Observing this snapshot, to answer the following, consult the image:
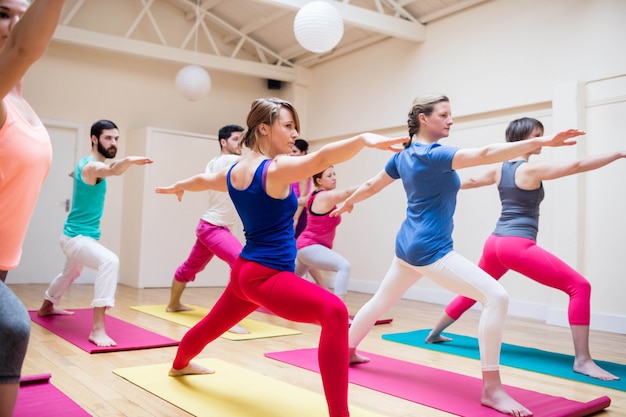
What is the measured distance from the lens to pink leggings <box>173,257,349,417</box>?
5.86 ft

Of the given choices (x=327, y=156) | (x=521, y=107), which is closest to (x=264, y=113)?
(x=327, y=156)

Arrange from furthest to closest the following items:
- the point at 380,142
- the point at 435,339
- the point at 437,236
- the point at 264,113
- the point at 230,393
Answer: the point at 435,339 < the point at 437,236 < the point at 230,393 < the point at 264,113 < the point at 380,142

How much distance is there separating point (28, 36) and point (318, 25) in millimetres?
3848

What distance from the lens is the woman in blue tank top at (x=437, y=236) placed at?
2.27 meters

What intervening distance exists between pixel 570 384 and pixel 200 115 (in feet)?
20.2

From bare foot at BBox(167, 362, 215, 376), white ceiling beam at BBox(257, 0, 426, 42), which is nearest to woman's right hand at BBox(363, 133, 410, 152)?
bare foot at BBox(167, 362, 215, 376)

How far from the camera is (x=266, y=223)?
2.03m

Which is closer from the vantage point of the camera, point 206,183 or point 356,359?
point 206,183

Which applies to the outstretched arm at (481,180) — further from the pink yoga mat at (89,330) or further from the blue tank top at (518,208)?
the pink yoga mat at (89,330)

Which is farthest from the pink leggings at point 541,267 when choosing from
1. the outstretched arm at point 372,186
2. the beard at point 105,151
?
the beard at point 105,151

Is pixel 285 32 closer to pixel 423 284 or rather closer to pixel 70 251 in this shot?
pixel 423 284

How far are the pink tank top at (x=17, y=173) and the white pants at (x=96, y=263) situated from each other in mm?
2150

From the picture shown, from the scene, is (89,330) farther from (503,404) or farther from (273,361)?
(503,404)

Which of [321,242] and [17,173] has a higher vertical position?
[17,173]
